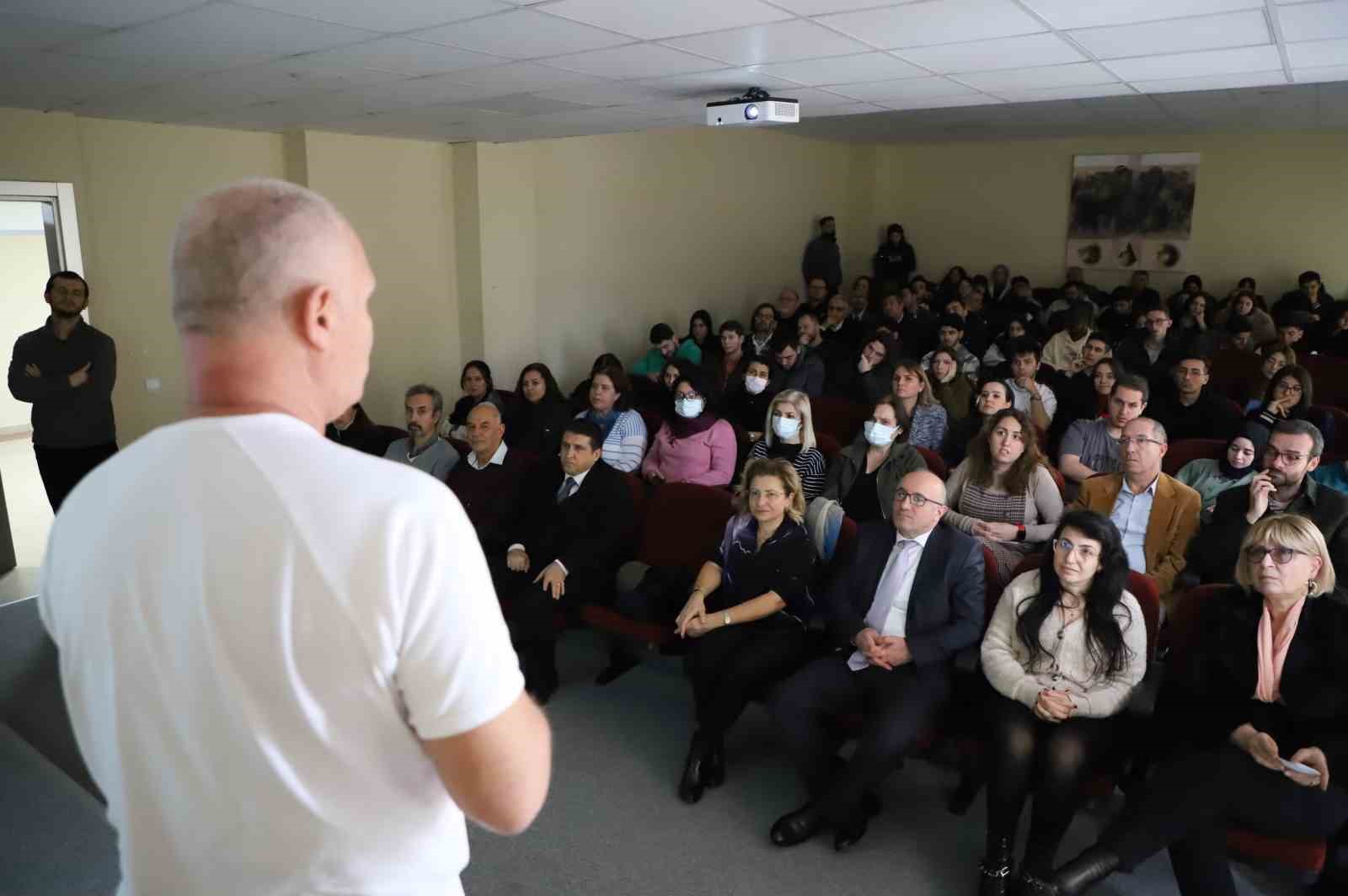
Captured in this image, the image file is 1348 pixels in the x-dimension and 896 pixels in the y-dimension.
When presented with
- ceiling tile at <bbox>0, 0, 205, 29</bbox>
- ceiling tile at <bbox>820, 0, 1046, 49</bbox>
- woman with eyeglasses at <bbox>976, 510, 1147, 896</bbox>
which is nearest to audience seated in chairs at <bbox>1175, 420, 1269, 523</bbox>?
woman with eyeglasses at <bbox>976, 510, 1147, 896</bbox>

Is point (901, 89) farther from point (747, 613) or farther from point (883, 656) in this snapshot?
point (883, 656)

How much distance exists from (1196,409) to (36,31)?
5.55 meters

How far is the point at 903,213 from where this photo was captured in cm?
1213

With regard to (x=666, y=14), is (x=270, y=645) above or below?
below

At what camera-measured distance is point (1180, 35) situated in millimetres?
3412

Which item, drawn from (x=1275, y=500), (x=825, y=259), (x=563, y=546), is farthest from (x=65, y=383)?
(x=825, y=259)

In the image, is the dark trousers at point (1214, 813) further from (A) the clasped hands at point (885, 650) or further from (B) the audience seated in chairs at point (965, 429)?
(B) the audience seated in chairs at point (965, 429)

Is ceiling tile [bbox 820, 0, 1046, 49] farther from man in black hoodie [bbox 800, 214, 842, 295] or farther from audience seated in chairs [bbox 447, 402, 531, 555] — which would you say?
man in black hoodie [bbox 800, 214, 842, 295]

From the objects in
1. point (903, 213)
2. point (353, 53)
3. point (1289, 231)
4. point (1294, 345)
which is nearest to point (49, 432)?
point (353, 53)

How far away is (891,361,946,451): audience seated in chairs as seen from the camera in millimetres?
4926

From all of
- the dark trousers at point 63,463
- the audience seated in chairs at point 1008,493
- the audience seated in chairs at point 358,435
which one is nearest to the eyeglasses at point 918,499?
the audience seated in chairs at point 1008,493

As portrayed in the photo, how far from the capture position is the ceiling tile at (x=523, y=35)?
3123 millimetres

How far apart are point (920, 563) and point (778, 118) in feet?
8.59

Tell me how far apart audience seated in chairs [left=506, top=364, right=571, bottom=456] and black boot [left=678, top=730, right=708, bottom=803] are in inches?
111
